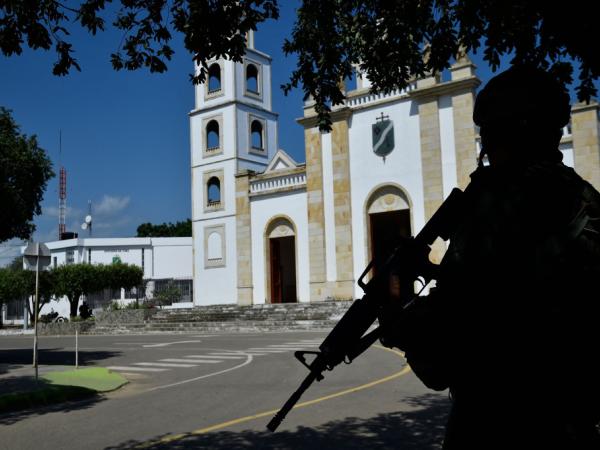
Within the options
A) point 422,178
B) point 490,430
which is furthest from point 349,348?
point 422,178

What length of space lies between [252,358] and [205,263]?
22.4 meters

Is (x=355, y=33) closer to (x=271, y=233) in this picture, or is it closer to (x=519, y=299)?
(x=519, y=299)

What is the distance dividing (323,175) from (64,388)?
77.8 feet

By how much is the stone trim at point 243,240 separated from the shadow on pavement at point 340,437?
91.0 feet

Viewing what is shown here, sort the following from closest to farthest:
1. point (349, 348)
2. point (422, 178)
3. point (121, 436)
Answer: point (349, 348), point (121, 436), point (422, 178)

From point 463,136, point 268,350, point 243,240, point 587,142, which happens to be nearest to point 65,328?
point 243,240

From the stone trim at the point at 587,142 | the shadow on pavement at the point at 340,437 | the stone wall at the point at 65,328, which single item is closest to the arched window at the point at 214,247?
the stone wall at the point at 65,328

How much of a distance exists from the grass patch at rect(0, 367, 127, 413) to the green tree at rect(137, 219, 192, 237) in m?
67.8

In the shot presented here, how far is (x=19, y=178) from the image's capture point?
56.0ft

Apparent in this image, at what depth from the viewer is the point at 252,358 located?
49.1 ft

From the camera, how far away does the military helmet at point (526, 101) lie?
1.73m

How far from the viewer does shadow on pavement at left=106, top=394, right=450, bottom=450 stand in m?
6.01

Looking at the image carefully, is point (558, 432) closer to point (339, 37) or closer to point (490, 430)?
point (490, 430)

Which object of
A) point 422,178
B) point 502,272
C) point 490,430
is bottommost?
point 490,430
